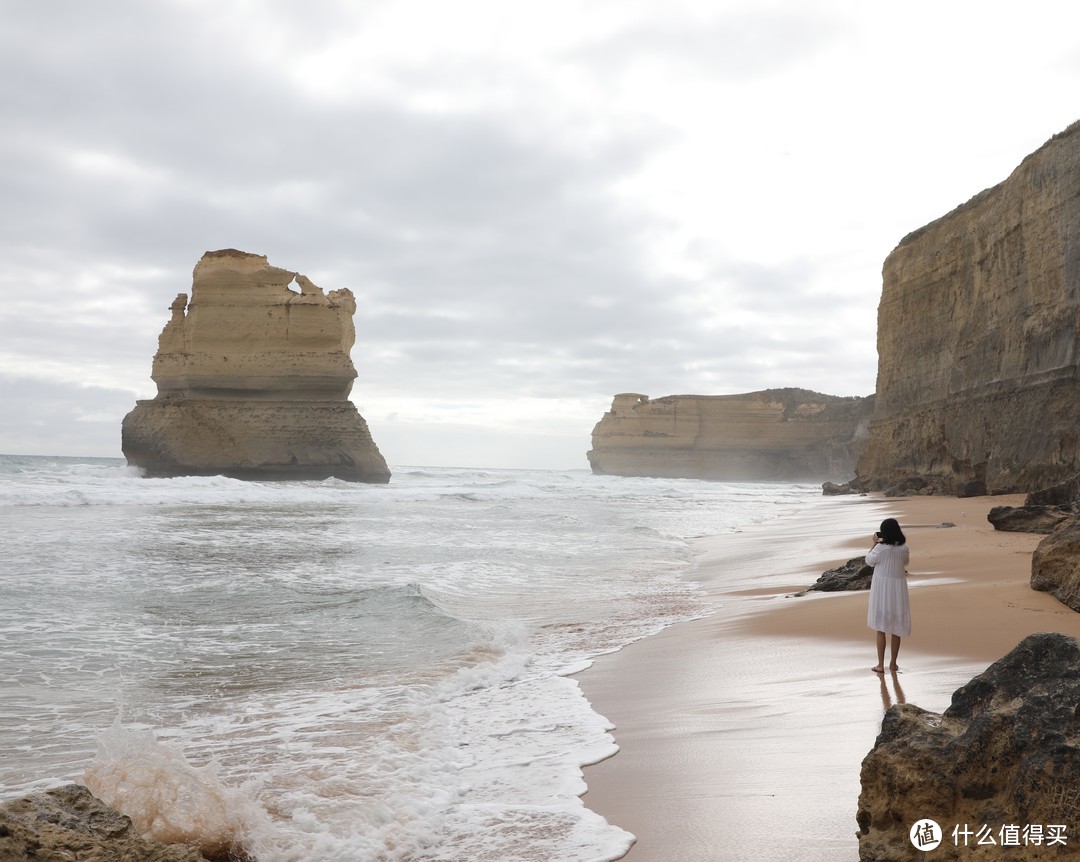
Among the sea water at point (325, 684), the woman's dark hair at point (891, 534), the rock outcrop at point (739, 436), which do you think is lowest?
the sea water at point (325, 684)

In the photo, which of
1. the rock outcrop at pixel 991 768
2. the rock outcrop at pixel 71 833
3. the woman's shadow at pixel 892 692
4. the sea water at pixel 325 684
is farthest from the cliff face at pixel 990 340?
the rock outcrop at pixel 71 833

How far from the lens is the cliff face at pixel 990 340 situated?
18109mm

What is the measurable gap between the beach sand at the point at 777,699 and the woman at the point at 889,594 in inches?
7.4

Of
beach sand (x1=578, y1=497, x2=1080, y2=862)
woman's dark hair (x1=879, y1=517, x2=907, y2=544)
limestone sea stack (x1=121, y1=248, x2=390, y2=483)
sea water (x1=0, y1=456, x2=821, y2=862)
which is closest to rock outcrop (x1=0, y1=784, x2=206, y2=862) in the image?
sea water (x1=0, y1=456, x2=821, y2=862)

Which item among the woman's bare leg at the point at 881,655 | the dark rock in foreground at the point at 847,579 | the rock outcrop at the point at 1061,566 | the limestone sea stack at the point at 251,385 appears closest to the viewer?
the woman's bare leg at the point at 881,655

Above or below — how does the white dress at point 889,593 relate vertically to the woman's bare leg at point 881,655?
above

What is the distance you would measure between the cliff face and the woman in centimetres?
1406

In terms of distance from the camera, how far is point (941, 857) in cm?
212

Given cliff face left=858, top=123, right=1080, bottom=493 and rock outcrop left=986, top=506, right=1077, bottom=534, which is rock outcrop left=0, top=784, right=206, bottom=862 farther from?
cliff face left=858, top=123, right=1080, bottom=493

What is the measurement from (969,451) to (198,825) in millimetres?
24211

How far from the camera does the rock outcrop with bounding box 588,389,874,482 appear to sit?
231 ft

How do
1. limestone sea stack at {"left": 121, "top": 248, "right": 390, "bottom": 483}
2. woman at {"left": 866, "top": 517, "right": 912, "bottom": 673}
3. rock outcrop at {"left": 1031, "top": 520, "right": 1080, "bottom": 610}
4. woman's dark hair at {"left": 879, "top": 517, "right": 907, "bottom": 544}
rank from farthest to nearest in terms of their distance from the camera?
limestone sea stack at {"left": 121, "top": 248, "right": 390, "bottom": 483}
rock outcrop at {"left": 1031, "top": 520, "right": 1080, "bottom": 610}
woman's dark hair at {"left": 879, "top": 517, "right": 907, "bottom": 544}
woman at {"left": 866, "top": 517, "right": 912, "bottom": 673}

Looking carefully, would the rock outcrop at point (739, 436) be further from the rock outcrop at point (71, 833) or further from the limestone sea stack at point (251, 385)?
the rock outcrop at point (71, 833)

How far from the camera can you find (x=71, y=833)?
216 cm
